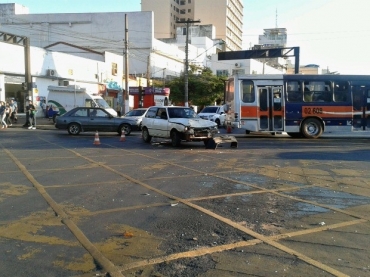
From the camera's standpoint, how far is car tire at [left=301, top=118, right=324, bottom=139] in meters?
21.7

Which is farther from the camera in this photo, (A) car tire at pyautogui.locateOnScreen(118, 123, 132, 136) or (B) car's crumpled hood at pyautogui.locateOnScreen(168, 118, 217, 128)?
(A) car tire at pyautogui.locateOnScreen(118, 123, 132, 136)

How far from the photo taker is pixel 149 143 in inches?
770

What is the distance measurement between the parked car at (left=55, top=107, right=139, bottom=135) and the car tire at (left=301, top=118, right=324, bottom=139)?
924 centimetres

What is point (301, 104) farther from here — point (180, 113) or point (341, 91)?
point (180, 113)

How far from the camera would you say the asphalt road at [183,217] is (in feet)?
16.0

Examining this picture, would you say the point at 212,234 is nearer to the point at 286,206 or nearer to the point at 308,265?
the point at 308,265

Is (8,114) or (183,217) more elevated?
(8,114)

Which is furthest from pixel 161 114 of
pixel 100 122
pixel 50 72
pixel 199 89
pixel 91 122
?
pixel 199 89

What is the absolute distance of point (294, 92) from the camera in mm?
21625

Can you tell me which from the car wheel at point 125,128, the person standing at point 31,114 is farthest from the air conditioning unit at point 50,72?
the car wheel at point 125,128

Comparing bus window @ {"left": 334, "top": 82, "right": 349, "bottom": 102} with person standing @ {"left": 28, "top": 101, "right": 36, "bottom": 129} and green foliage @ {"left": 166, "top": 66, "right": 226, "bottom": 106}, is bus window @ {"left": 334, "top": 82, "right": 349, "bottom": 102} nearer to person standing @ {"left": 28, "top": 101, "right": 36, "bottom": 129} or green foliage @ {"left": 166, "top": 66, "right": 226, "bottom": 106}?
person standing @ {"left": 28, "top": 101, "right": 36, "bottom": 129}

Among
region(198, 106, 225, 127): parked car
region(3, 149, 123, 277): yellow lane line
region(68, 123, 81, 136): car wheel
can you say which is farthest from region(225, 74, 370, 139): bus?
region(3, 149, 123, 277): yellow lane line

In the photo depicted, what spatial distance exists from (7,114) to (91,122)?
900 centimetres

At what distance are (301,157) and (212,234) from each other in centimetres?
946
